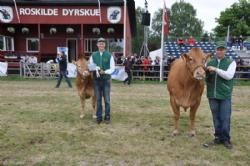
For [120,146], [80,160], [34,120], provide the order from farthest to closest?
1. [34,120]
2. [120,146]
3. [80,160]

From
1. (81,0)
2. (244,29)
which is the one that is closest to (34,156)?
(81,0)

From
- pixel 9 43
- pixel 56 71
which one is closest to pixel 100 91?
pixel 56 71

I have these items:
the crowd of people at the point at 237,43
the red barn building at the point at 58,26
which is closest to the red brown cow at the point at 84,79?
the red barn building at the point at 58,26

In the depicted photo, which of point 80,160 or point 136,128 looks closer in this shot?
point 80,160

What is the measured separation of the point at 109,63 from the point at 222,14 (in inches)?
2212

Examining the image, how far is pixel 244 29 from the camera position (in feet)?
182

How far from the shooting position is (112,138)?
7.52 metres

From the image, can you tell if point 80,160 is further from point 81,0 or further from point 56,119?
point 81,0

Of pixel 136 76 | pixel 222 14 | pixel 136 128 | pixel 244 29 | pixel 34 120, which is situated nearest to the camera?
pixel 136 128

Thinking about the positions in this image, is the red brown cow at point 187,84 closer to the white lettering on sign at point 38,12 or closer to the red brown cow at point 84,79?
the red brown cow at point 84,79

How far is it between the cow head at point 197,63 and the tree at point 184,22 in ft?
244

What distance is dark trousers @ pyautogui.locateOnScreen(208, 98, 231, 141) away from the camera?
6.81 m

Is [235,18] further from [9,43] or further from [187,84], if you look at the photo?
[187,84]

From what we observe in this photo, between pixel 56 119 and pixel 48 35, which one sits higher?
pixel 48 35
